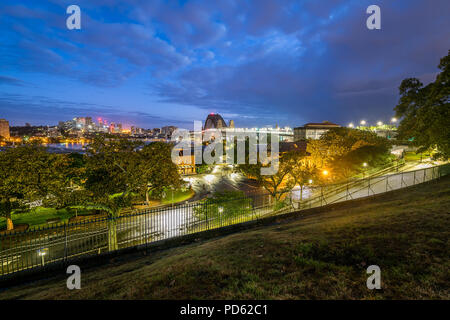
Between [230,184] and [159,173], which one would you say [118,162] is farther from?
[230,184]

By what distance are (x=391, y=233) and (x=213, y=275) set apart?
5.95 meters

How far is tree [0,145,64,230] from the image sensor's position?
13.3 metres

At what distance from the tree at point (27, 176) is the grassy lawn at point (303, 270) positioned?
8.51 metres

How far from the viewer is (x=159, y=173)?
16.4m

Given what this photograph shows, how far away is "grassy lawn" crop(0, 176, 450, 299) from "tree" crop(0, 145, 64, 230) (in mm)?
8507

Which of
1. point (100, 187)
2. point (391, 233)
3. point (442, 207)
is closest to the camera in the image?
point (391, 233)

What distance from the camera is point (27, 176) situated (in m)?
13.6

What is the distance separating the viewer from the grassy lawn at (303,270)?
13.5ft

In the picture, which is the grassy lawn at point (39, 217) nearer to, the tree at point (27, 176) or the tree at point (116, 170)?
the tree at point (27, 176)

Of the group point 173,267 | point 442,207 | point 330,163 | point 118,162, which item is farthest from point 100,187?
point 330,163

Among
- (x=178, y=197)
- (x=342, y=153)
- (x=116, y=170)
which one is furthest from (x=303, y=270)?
(x=342, y=153)

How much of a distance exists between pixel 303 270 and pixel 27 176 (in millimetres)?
17719
